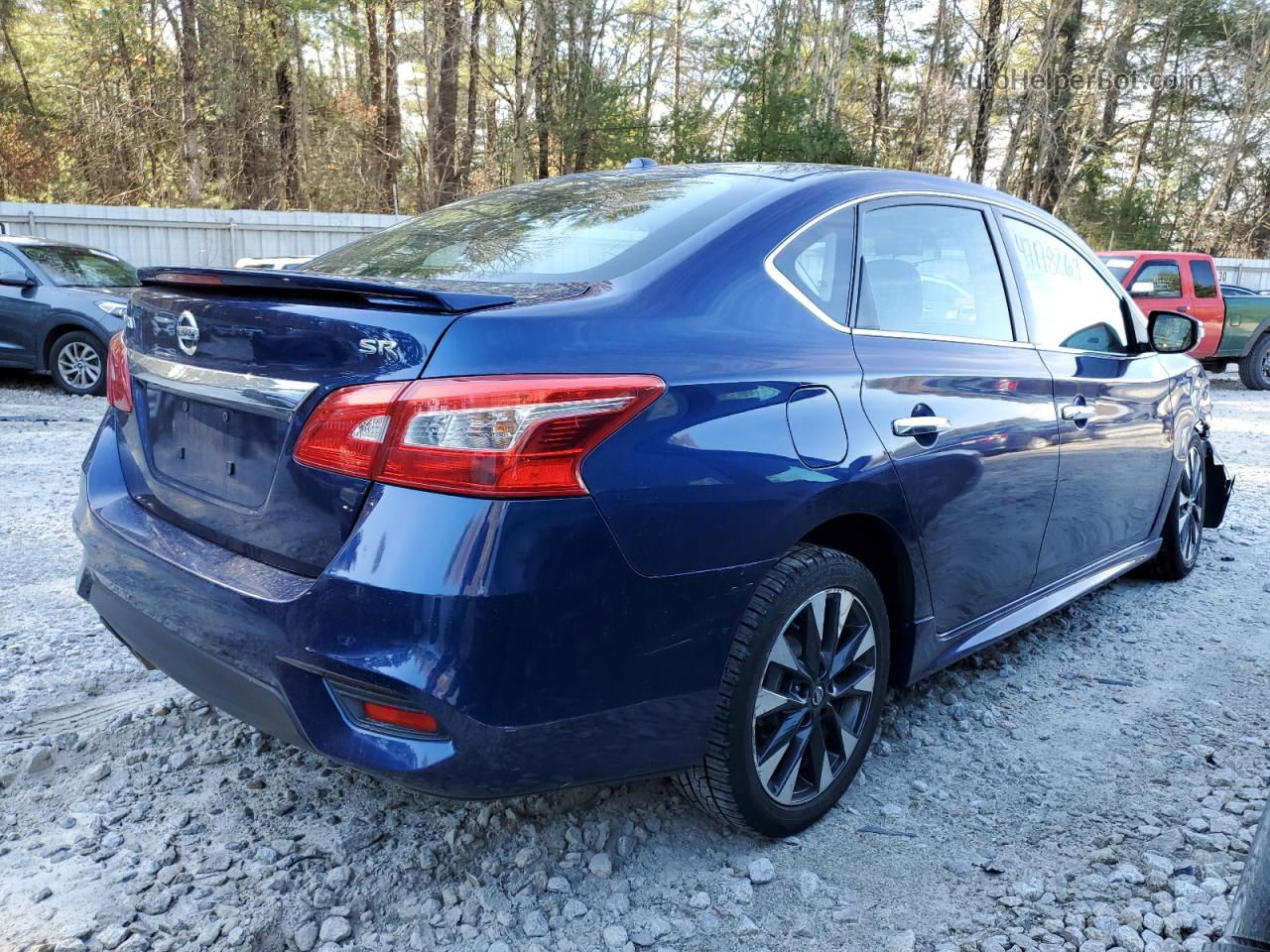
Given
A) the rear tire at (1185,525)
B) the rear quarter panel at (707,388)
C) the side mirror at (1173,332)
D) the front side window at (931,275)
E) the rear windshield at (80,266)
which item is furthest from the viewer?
the rear windshield at (80,266)

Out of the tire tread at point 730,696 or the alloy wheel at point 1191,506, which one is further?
the alloy wheel at point 1191,506

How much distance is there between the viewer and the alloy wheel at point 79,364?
31.6 ft

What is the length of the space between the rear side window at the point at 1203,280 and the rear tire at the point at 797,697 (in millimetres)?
13265

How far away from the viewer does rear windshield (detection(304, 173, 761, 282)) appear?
232 centimetres

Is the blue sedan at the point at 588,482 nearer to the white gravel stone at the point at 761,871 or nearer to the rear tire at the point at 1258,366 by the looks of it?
the white gravel stone at the point at 761,871

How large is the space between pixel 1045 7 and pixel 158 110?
843 inches

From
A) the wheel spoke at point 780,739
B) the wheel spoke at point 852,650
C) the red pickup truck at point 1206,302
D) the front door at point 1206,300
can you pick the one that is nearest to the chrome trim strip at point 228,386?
the wheel spoke at point 780,739

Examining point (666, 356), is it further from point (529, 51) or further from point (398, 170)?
point (398, 170)

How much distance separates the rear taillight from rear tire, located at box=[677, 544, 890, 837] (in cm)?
62

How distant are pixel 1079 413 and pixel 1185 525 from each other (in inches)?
67.8

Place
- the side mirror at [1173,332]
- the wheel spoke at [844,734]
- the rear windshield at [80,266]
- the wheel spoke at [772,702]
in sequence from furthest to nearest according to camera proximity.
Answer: the rear windshield at [80,266] < the side mirror at [1173,332] < the wheel spoke at [844,734] < the wheel spoke at [772,702]

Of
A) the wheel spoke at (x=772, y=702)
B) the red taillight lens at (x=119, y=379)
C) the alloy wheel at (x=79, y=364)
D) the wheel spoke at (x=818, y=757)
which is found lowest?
the wheel spoke at (x=818, y=757)

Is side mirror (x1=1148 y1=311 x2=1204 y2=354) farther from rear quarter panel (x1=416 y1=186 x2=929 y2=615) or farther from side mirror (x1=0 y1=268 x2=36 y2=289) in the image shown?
side mirror (x1=0 y1=268 x2=36 y2=289)

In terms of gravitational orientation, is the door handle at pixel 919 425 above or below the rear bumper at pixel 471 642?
above
